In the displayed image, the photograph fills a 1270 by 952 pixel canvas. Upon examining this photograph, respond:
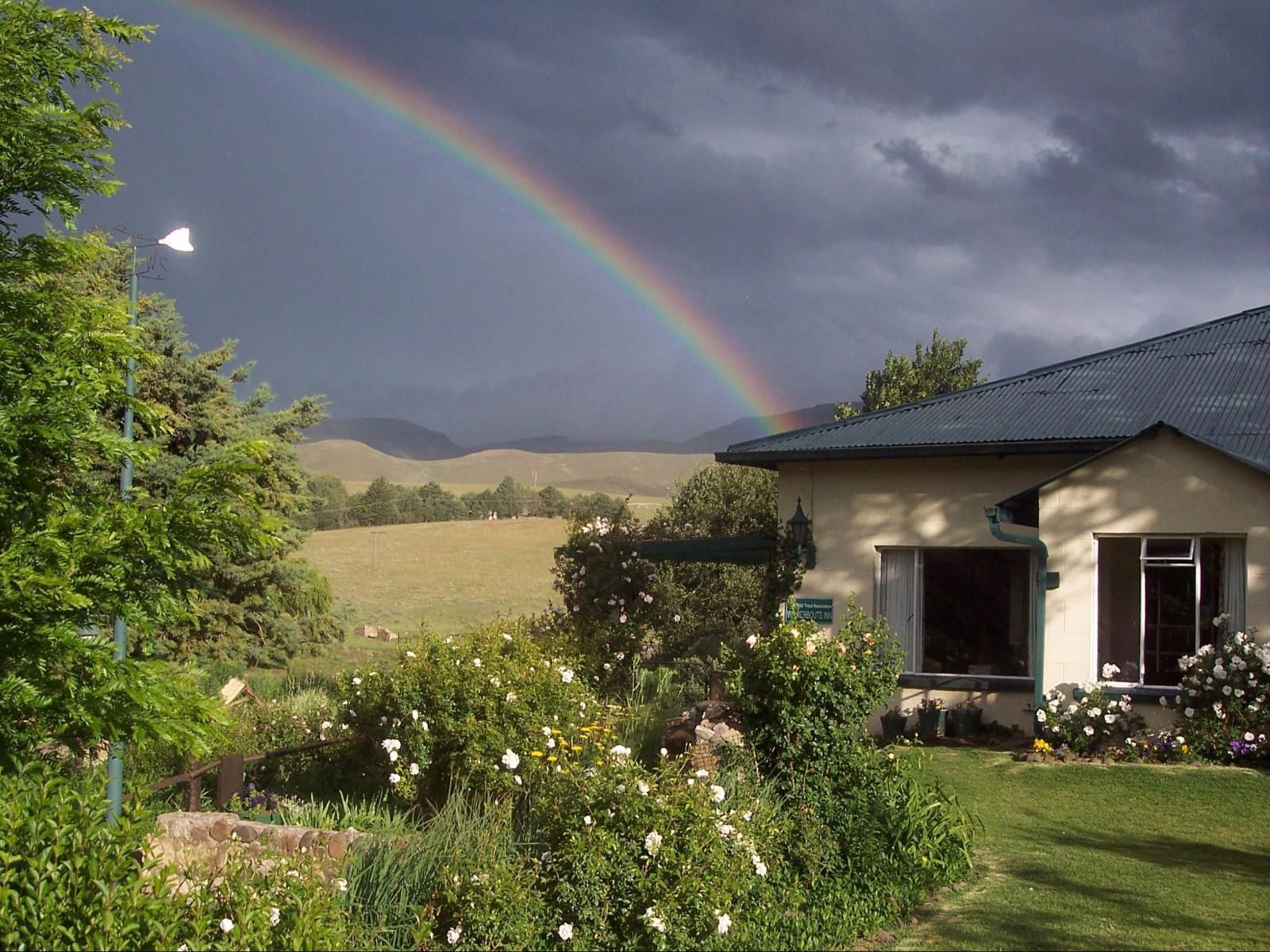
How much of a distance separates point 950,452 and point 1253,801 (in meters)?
5.18

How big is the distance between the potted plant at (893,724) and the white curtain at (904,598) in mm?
767

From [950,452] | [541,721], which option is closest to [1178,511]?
[950,452]

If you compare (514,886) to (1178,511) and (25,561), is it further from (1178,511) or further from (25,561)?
(1178,511)

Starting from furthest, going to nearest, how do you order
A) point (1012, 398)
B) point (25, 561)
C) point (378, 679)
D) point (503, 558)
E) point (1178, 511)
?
point (503, 558)
point (1012, 398)
point (1178, 511)
point (378, 679)
point (25, 561)

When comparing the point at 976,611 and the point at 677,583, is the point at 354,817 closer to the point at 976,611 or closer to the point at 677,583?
the point at 976,611

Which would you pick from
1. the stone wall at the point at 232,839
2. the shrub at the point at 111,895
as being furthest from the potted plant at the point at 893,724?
the shrub at the point at 111,895

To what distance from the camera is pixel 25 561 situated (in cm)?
506

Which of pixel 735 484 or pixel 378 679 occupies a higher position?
pixel 735 484

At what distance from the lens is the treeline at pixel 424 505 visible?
49.6 meters

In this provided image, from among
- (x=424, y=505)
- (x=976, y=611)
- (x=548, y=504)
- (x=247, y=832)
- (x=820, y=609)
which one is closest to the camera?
(x=247, y=832)

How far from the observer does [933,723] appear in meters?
13.0

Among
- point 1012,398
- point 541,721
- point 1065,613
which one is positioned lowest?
point 541,721

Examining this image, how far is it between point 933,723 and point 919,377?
20362 mm

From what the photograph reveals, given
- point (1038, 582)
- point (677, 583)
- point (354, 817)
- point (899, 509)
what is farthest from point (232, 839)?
point (677, 583)
